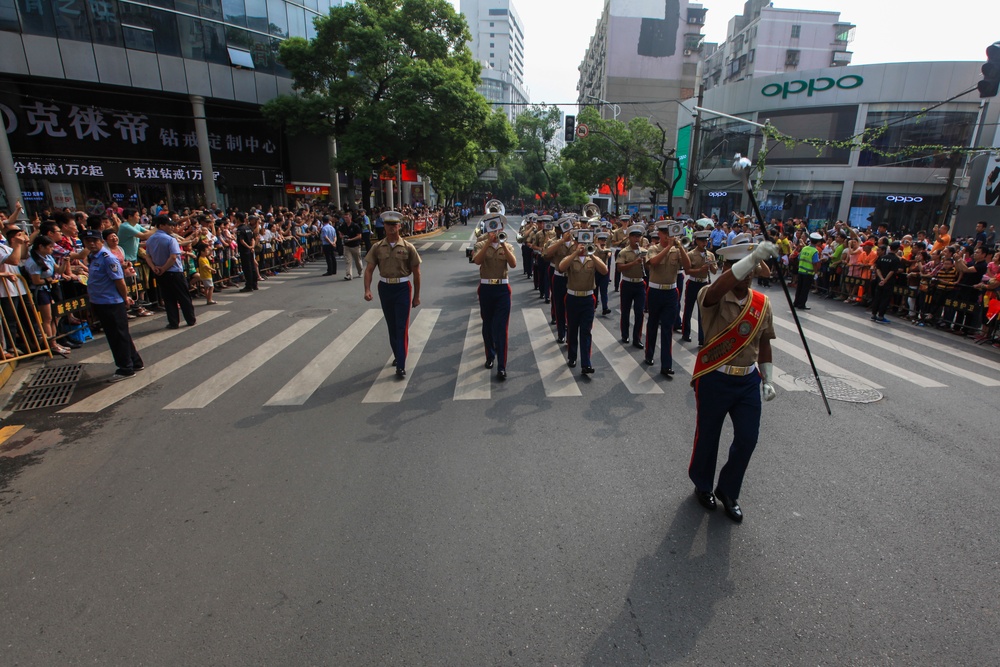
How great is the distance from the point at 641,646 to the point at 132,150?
3213cm

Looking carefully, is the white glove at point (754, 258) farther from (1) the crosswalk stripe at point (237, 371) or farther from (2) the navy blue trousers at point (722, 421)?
(1) the crosswalk stripe at point (237, 371)

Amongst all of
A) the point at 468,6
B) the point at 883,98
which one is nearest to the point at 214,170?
the point at 883,98

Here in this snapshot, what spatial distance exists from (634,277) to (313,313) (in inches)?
269

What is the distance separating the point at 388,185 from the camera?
44500mm

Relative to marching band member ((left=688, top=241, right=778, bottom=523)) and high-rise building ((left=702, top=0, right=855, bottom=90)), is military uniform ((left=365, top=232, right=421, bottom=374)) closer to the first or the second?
marching band member ((left=688, top=241, right=778, bottom=523))

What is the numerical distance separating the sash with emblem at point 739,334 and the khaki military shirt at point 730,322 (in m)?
0.03

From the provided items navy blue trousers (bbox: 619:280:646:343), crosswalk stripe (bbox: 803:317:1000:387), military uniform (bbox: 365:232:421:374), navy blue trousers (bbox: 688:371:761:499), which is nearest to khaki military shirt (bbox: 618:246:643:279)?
navy blue trousers (bbox: 619:280:646:343)

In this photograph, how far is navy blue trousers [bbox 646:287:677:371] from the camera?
7.40 meters

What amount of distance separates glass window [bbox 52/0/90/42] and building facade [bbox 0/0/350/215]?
0.04m

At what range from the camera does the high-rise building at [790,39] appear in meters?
58.7

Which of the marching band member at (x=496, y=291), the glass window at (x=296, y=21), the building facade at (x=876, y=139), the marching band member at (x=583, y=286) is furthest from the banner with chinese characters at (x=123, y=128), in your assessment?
the building facade at (x=876, y=139)

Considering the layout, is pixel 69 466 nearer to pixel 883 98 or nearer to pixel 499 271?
pixel 499 271

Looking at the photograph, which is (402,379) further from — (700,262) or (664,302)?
(700,262)

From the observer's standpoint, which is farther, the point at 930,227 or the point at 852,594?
the point at 930,227
